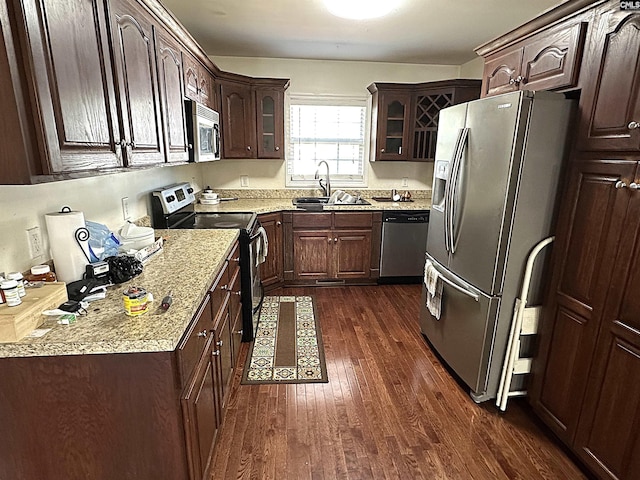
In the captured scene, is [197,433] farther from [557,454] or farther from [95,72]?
[557,454]

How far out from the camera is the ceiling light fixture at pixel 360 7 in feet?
7.30

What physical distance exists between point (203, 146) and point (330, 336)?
5.85ft

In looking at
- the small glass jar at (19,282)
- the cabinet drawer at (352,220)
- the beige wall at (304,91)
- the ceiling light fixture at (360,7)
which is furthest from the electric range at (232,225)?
the ceiling light fixture at (360,7)

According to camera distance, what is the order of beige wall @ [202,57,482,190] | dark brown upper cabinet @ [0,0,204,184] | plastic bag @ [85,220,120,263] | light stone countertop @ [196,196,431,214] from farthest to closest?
1. beige wall @ [202,57,482,190]
2. light stone countertop @ [196,196,431,214]
3. plastic bag @ [85,220,120,263]
4. dark brown upper cabinet @ [0,0,204,184]

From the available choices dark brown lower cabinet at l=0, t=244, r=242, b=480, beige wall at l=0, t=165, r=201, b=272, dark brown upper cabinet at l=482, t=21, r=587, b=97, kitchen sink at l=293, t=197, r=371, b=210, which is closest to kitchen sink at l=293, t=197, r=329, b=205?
kitchen sink at l=293, t=197, r=371, b=210

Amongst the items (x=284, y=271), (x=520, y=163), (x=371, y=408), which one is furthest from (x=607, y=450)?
(x=284, y=271)

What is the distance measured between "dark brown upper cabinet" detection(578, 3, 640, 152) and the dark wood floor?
1520 mm

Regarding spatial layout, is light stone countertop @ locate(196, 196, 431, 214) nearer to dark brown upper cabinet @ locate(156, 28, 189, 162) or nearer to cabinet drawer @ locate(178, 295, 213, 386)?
dark brown upper cabinet @ locate(156, 28, 189, 162)

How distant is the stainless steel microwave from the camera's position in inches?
98.3

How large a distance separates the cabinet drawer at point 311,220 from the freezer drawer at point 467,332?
1.62 meters

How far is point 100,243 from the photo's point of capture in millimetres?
1566

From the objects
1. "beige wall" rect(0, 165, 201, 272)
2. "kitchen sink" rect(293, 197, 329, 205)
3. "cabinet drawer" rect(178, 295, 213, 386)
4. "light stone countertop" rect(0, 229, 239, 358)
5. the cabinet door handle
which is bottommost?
"cabinet drawer" rect(178, 295, 213, 386)

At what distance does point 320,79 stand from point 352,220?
1695mm

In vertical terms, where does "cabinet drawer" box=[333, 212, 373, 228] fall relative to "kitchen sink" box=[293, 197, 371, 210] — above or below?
below
